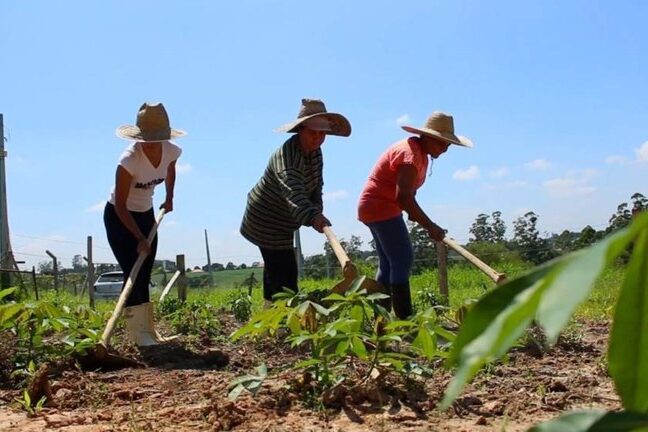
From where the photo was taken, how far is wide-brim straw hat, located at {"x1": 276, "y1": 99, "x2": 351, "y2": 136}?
4164 millimetres

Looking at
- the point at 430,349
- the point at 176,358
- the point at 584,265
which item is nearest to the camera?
the point at 584,265

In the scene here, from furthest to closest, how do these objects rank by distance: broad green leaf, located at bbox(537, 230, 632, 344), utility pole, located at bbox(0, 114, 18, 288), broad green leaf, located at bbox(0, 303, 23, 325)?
utility pole, located at bbox(0, 114, 18, 288) → broad green leaf, located at bbox(0, 303, 23, 325) → broad green leaf, located at bbox(537, 230, 632, 344)

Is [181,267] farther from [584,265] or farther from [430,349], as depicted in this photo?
[584,265]

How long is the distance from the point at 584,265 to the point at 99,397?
2.60 m

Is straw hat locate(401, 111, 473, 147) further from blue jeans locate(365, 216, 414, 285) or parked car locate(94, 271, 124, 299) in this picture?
parked car locate(94, 271, 124, 299)

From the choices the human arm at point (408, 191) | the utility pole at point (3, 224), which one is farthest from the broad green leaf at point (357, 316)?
the utility pole at point (3, 224)

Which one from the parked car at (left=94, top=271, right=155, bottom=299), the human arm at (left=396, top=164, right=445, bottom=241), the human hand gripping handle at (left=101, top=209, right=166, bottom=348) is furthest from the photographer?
the parked car at (left=94, top=271, right=155, bottom=299)

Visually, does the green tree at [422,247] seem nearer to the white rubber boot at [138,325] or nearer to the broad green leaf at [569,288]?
the white rubber boot at [138,325]

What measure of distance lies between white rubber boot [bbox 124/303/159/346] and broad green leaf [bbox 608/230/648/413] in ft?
13.2

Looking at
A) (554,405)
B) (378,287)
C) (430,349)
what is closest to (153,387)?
(378,287)

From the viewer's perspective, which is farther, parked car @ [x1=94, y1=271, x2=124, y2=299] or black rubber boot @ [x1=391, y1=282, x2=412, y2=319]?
parked car @ [x1=94, y1=271, x2=124, y2=299]

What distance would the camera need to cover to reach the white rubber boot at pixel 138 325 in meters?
4.16

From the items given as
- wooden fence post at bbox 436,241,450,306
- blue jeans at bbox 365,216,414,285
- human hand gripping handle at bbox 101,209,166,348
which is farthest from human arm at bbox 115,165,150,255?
wooden fence post at bbox 436,241,450,306

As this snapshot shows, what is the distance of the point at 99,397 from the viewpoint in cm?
262
